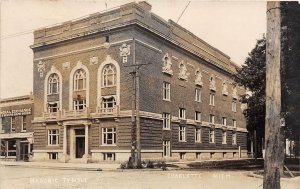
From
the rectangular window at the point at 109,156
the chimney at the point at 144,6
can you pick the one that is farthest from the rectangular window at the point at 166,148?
the chimney at the point at 144,6

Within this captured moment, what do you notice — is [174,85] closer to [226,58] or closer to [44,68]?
[44,68]

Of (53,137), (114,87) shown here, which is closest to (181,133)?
(114,87)

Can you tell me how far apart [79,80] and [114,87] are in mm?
4140

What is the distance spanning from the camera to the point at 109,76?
30062mm

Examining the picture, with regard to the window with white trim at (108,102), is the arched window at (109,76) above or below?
above

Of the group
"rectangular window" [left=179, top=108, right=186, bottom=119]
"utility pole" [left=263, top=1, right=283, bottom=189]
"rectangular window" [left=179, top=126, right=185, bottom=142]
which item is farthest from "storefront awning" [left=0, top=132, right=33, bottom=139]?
"utility pole" [left=263, top=1, right=283, bottom=189]

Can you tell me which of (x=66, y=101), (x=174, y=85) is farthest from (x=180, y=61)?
(x=66, y=101)

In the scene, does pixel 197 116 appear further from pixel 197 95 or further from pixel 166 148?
pixel 166 148

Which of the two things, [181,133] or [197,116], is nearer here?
[181,133]

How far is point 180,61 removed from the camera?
34.8 metres

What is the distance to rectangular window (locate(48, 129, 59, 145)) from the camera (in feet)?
108

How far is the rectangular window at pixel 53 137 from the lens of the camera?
32.8m

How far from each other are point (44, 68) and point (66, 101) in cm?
409

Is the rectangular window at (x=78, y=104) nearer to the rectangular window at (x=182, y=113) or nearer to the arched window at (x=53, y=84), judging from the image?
the arched window at (x=53, y=84)
